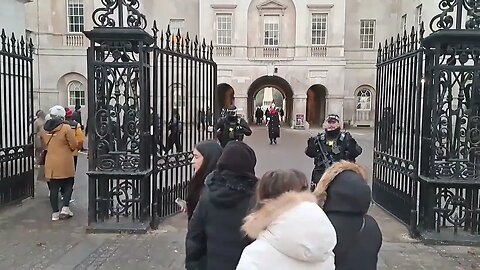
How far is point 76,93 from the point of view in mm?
33344

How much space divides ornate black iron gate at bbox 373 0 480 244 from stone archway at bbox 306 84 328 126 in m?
26.7

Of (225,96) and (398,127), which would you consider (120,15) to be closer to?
(398,127)

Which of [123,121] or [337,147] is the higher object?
[123,121]

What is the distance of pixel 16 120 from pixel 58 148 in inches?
86.5

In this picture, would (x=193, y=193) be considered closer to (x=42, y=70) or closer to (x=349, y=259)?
(x=349, y=259)

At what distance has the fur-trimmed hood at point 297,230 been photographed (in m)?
2.15

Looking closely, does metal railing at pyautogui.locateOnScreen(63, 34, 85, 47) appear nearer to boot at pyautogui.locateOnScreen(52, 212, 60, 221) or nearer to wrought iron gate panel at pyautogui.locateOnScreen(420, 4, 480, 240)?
boot at pyautogui.locateOnScreen(52, 212, 60, 221)

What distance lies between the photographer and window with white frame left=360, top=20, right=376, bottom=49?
35.4 m

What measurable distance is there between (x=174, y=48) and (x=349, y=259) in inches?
228

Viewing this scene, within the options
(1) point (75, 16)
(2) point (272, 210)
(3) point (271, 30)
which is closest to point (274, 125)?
(3) point (271, 30)

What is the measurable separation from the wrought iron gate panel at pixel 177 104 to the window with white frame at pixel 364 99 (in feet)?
90.0

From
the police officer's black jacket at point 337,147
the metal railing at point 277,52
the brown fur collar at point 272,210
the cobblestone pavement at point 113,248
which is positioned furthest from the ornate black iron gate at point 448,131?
the metal railing at point 277,52

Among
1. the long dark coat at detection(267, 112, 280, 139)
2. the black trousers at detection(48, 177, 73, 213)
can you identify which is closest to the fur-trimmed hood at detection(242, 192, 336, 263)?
the black trousers at detection(48, 177, 73, 213)

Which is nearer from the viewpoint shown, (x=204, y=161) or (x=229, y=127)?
(x=204, y=161)
